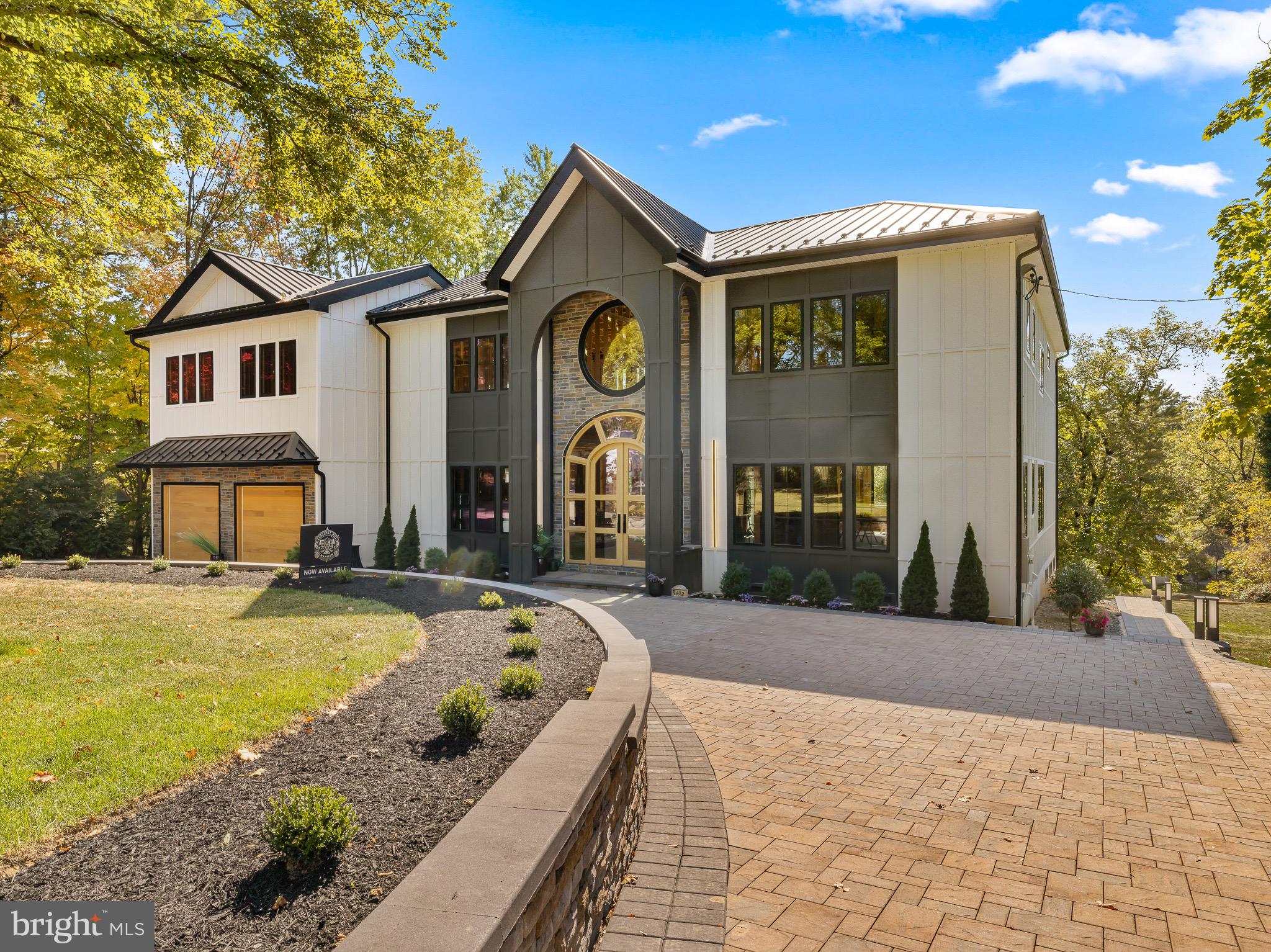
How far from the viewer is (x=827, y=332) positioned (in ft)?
42.9

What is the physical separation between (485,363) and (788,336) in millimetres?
7444

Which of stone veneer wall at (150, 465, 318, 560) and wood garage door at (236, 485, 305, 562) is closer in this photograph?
stone veneer wall at (150, 465, 318, 560)

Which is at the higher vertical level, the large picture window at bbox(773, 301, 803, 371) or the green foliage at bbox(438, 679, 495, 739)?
the large picture window at bbox(773, 301, 803, 371)

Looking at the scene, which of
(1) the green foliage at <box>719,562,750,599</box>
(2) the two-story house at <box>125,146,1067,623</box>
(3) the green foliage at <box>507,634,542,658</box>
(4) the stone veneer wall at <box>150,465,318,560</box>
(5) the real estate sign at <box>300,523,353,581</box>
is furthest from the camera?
(4) the stone veneer wall at <box>150,465,318,560</box>

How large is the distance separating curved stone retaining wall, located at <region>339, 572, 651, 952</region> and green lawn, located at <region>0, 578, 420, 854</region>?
2.10 meters

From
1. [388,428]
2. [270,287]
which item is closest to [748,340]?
[388,428]

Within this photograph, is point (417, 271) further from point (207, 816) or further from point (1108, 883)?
point (1108, 883)

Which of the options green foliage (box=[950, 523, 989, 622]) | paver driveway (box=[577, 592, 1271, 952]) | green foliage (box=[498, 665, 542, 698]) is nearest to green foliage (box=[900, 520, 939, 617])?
green foliage (box=[950, 523, 989, 622])

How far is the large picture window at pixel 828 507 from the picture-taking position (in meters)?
12.9

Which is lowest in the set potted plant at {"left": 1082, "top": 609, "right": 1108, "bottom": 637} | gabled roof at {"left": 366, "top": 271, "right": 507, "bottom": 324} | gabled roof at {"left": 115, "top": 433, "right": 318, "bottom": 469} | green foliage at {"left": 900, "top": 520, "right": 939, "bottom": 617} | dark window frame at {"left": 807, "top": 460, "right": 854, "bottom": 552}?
potted plant at {"left": 1082, "top": 609, "right": 1108, "bottom": 637}

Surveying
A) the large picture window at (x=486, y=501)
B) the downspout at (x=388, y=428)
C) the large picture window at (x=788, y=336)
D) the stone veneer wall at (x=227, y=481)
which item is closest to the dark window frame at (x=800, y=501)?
the large picture window at (x=788, y=336)

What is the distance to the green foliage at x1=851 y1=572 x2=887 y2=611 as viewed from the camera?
12.0 meters

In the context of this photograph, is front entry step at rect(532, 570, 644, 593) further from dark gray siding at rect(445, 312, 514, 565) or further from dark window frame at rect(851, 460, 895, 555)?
dark window frame at rect(851, 460, 895, 555)

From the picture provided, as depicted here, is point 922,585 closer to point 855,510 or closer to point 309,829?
point 855,510
